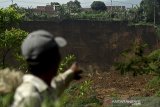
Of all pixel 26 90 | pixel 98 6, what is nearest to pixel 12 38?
pixel 26 90

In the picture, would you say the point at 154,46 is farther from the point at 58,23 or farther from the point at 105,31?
the point at 58,23

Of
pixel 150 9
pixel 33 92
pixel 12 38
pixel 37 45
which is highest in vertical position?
pixel 37 45

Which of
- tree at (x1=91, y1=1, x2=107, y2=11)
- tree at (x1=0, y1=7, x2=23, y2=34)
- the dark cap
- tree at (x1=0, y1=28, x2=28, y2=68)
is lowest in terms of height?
tree at (x1=91, y1=1, x2=107, y2=11)

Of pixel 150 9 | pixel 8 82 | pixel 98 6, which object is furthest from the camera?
pixel 98 6

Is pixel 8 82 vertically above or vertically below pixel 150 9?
above

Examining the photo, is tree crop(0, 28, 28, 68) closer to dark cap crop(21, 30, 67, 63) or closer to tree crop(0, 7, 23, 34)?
tree crop(0, 7, 23, 34)

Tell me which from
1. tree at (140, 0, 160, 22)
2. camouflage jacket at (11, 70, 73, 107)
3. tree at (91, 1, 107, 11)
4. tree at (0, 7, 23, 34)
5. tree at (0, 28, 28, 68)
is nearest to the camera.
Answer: camouflage jacket at (11, 70, 73, 107)

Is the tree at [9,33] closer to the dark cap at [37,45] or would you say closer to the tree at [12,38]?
the tree at [12,38]

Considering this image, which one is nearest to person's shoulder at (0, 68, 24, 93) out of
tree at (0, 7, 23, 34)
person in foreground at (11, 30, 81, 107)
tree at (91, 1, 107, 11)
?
person in foreground at (11, 30, 81, 107)

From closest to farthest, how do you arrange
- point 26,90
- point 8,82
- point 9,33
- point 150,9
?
point 26,90 < point 8,82 < point 9,33 < point 150,9

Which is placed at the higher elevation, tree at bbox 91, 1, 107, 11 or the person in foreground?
the person in foreground

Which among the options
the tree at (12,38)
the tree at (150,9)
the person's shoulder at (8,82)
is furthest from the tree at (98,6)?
the person's shoulder at (8,82)

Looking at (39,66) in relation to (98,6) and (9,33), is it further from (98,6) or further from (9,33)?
(98,6)

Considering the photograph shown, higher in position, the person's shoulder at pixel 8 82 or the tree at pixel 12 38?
the person's shoulder at pixel 8 82
